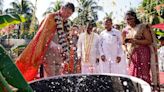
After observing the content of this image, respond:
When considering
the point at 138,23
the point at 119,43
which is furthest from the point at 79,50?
the point at 138,23

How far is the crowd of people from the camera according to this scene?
434cm

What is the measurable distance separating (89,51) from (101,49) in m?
0.27

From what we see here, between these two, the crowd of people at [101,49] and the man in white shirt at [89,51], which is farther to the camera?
the man in white shirt at [89,51]

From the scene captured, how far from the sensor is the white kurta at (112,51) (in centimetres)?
575

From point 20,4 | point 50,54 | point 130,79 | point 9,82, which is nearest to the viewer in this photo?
point 9,82

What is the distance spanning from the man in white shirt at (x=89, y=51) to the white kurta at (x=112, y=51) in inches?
8.8

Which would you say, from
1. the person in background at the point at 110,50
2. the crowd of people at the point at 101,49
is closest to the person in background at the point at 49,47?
the crowd of people at the point at 101,49

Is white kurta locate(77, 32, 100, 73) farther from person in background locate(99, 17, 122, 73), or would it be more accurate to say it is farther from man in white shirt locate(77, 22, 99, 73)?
person in background locate(99, 17, 122, 73)

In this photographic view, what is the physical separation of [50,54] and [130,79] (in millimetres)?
2853

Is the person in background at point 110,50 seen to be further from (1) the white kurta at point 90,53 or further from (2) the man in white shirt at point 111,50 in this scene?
(1) the white kurta at point 90,53

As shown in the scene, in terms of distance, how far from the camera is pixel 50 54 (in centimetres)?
506

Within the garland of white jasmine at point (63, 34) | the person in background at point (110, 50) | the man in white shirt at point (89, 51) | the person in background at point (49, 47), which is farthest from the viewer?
the man in white shirt at point (89, 51)

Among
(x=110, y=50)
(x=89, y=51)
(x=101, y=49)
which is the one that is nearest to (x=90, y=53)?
(x=89, y=51)

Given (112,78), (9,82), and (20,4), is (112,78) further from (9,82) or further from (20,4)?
(20,4)
